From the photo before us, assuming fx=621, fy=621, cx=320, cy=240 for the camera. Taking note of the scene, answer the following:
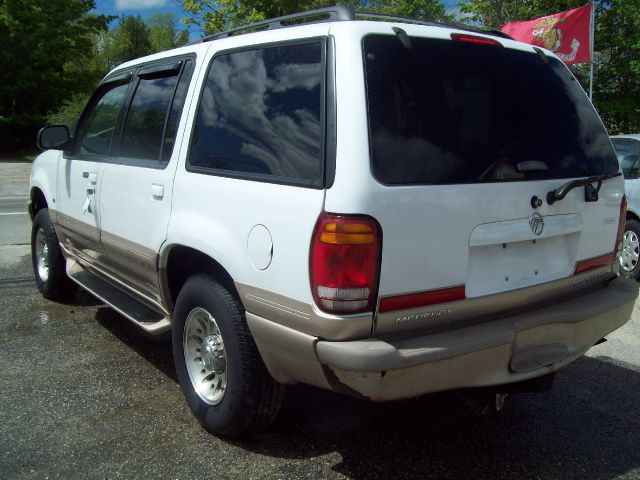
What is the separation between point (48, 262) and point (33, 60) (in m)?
22.2

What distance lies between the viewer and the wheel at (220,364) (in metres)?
2.89

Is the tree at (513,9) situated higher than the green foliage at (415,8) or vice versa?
the green foliage at (415,8)

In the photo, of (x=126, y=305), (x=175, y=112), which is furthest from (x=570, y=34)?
(x=126, y=305)

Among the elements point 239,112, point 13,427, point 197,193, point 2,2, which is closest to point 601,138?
point 239,112

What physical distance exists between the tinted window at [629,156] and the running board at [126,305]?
5.45 meters

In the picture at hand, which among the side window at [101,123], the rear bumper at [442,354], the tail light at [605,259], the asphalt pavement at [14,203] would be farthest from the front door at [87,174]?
the asphalt pavement at [14,203]

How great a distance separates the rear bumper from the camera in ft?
7.85

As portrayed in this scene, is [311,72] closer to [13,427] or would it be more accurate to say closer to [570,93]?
[570,93]

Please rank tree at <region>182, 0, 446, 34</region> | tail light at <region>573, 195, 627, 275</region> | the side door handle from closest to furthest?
tail light at <region>573, 195, 627, 275</region> < the side door handle < tree at <region>182, 0, 446, 34</region>

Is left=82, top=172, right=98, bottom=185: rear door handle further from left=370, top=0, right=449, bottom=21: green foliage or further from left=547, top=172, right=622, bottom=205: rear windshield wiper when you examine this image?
left=370, top=0, right=449, bottom=21: green foliage

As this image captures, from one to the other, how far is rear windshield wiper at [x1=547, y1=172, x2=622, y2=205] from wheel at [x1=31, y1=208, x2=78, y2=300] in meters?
4.08

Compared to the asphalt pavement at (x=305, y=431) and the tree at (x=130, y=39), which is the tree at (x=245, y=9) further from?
the tree at (x=130, y=39)

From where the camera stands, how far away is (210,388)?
326cm

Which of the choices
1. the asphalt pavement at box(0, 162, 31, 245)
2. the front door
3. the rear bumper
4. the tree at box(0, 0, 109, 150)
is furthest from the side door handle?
the tree at box(0, 0, 109, 150)
